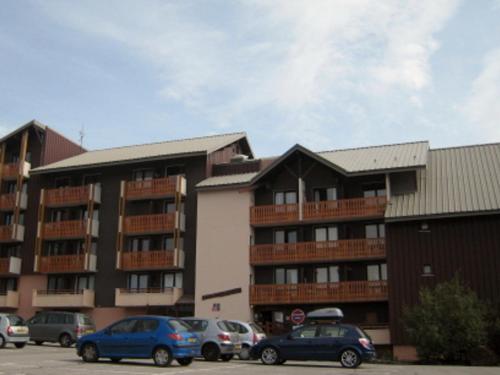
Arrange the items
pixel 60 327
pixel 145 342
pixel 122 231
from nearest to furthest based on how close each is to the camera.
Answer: pixel 145 342
pixel 60 327
pixel 122 231

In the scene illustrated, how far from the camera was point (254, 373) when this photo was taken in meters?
18.2

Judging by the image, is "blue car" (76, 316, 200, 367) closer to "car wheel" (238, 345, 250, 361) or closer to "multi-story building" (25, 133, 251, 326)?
"car wheel" (238, 345, 250, 361)

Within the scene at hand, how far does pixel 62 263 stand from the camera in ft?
141

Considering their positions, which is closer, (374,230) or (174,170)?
(374,230)

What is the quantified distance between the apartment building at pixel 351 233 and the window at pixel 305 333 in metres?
11.9

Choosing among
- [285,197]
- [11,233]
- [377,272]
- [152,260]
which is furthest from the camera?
[11,233]

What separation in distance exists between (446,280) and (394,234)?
3.58 m

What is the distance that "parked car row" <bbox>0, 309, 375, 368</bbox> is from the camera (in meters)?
20.3

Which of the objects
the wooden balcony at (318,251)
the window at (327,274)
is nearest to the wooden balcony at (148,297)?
the wooden balcony at (318,251)

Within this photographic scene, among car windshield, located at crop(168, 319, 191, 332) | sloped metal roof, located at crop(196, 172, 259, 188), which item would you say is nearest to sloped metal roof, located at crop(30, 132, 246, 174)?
sloped metal roof, located at crop(196, 172, 259, 188)

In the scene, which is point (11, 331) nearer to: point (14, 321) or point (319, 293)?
point (14, 321)

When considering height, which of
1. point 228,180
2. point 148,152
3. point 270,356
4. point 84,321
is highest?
point 148,152

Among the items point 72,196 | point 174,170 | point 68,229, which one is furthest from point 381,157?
point 68,229

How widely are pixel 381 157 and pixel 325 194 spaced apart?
395 cm
